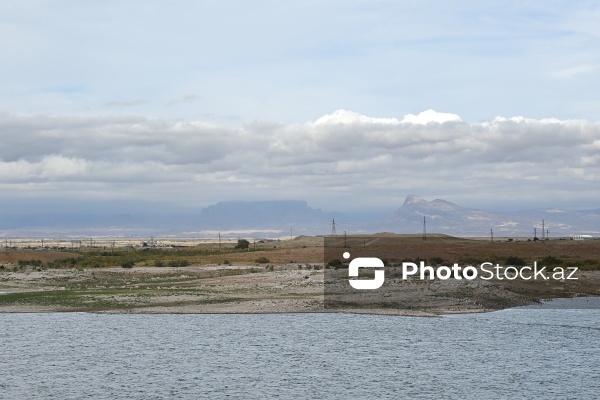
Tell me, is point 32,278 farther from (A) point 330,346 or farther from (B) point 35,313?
(A) point 330,346

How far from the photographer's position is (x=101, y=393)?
36469mm

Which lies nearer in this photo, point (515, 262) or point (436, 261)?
point (515, 262)

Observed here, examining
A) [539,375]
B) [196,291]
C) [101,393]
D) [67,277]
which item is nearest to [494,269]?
[196,291]

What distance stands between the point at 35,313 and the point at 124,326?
11.6 metres

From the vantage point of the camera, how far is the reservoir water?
123 ft

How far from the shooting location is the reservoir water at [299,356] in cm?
3741

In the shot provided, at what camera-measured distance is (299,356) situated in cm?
4584
